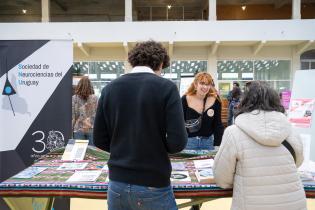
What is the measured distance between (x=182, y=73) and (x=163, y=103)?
44.5 ft

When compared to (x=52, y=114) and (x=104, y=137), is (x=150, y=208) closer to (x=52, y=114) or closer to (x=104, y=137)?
(x=104, y=137)

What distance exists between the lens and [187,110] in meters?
3.27

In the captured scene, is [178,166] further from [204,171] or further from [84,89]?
[84,89]

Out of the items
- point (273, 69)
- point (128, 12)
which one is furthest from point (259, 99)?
point (273, 69)

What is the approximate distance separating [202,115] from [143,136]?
177 cm

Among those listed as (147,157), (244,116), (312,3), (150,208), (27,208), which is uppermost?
(312,3)

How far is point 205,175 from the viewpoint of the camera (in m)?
2.07

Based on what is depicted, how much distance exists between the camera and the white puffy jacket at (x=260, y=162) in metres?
1.66

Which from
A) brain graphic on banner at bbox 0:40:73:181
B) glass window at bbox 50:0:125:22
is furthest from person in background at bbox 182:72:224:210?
glass window at bbox 50:0:125:22

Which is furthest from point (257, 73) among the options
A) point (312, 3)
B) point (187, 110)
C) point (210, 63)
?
point (187, 110)

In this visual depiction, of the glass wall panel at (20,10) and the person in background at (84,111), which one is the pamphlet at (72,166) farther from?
the glass wall panel at (20,10)

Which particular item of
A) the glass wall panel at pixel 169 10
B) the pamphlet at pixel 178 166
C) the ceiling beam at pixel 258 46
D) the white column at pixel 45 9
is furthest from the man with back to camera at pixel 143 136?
the glass wall panel at pixel 169 10

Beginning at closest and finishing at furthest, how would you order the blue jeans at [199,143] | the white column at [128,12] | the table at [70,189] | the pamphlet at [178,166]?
the table at [70,189] < the pamphlet at [178,166] < the blue jeans at [199,143] < the white column at [128,12]

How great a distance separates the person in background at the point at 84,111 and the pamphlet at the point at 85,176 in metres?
2.29
